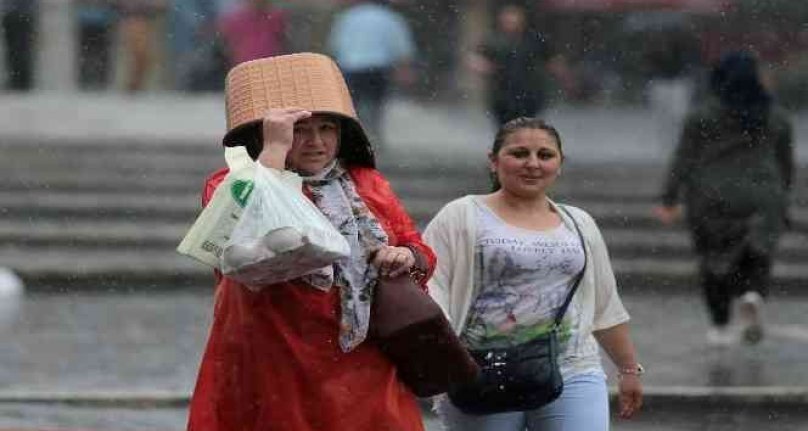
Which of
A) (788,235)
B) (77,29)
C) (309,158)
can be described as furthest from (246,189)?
(77,29)

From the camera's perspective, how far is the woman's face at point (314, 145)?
5.68 m

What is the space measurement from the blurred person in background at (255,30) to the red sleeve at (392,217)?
588 inches

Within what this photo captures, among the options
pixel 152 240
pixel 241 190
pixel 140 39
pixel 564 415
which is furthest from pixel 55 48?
pixel 241 190

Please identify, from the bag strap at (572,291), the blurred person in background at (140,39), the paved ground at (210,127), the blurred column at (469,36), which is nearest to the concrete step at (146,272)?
the paved ground at (210,127)

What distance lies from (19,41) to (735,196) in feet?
41.0

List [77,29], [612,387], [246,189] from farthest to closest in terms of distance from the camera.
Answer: [77,29] < [612,387] < [246,189]

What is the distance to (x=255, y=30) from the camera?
2097cm

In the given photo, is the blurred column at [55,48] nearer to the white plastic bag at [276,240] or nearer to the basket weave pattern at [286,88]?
the basket weave pattern at [286,88]

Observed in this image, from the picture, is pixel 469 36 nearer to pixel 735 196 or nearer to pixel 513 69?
pixel 513 69

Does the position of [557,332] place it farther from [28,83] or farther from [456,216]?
[28,83]

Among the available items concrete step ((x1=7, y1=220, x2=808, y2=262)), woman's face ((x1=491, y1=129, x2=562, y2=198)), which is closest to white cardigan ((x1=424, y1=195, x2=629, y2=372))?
woman's face ((x1=491, y1=129, x2=562, y2=198))

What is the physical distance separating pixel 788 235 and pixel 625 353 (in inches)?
416

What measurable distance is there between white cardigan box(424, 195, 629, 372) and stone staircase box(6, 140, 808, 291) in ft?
30.7

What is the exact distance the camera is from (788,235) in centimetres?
1711
